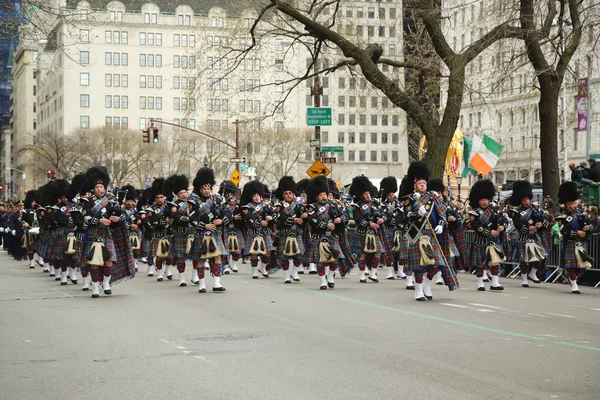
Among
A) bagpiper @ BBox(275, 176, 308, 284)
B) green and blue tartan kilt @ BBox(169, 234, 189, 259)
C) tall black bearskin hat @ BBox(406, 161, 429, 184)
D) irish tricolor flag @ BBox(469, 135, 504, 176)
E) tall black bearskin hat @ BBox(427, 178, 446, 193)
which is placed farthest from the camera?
irish tricolor flag @ BBox(469, 135, 504, 176)

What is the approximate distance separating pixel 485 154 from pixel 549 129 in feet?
18.4

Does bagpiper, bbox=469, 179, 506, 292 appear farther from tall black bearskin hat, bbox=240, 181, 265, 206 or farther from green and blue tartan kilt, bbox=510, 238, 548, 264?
tall black bearskin hat, bbox=240, 181, 265, 206

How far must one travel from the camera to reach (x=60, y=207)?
68.9 ft

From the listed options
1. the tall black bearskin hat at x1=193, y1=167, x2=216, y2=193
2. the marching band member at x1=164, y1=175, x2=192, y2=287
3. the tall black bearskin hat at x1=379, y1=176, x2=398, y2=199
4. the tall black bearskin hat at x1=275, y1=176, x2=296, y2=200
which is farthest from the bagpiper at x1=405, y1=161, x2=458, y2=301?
the tall black bearskin hat at x1=275, y1=176, x2=296, y2=200

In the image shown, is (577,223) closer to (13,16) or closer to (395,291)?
(395,291)

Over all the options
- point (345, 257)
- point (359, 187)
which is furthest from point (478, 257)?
point (359, 187)

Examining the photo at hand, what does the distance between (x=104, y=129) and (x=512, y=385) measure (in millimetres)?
81729

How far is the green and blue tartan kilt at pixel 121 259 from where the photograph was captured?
664 inches

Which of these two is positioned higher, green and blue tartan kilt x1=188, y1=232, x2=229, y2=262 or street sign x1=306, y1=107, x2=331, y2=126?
street sign x1=306, y1=107, x2=331, y2=126

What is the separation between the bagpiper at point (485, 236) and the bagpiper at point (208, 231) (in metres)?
4.40

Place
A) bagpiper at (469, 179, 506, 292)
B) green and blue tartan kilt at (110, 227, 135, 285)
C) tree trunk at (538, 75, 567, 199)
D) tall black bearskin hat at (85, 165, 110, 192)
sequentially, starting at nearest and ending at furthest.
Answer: tall black bearskin hat at (85, 165, 110, 192) → green and blue tartan kilt at (110, 227, 135, 285) → bagpiper at (469, 179, 506, 292) → tree trunk at (538, 75, 567, 199)

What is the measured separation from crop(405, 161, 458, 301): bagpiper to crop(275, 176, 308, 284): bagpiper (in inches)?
143

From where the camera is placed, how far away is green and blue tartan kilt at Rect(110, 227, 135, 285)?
16.9 meters

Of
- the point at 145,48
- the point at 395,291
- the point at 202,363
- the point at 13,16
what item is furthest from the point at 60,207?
the point at 145,48
